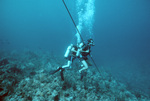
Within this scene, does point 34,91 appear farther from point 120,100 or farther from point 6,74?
point 120,100

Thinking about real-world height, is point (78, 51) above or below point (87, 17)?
below

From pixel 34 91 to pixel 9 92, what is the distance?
117 centimetres

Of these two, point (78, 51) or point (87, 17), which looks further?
point (87, 17)

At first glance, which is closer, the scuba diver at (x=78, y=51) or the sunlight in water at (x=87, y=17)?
the scuba diver at (x=78, y=51)

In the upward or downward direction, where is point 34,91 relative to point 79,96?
upward

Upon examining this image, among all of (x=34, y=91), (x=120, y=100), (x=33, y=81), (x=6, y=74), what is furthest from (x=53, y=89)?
(x=120, y=100)

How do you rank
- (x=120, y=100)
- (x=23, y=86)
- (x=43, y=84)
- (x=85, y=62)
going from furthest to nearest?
(x=120, y=100)
(x=85, y=62)
(x=43, y=84)
(x=23, y=86)

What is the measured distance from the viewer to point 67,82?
5566 millimetres

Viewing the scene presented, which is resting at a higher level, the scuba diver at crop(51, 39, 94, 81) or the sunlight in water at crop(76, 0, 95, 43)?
the sunlight in water at crop(76, 0, 95, 43)

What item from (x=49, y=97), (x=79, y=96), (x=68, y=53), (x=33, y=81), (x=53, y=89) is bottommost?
(x=79, y=96)

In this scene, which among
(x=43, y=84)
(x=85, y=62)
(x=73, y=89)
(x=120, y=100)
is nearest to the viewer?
(x=43, y=84)

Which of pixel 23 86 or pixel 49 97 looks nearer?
pixel 49 97

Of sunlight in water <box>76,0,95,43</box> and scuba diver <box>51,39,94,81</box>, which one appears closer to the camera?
scuba diver <box>51,39,94,81</box>

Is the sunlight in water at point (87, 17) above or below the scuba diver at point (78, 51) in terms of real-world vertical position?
above
